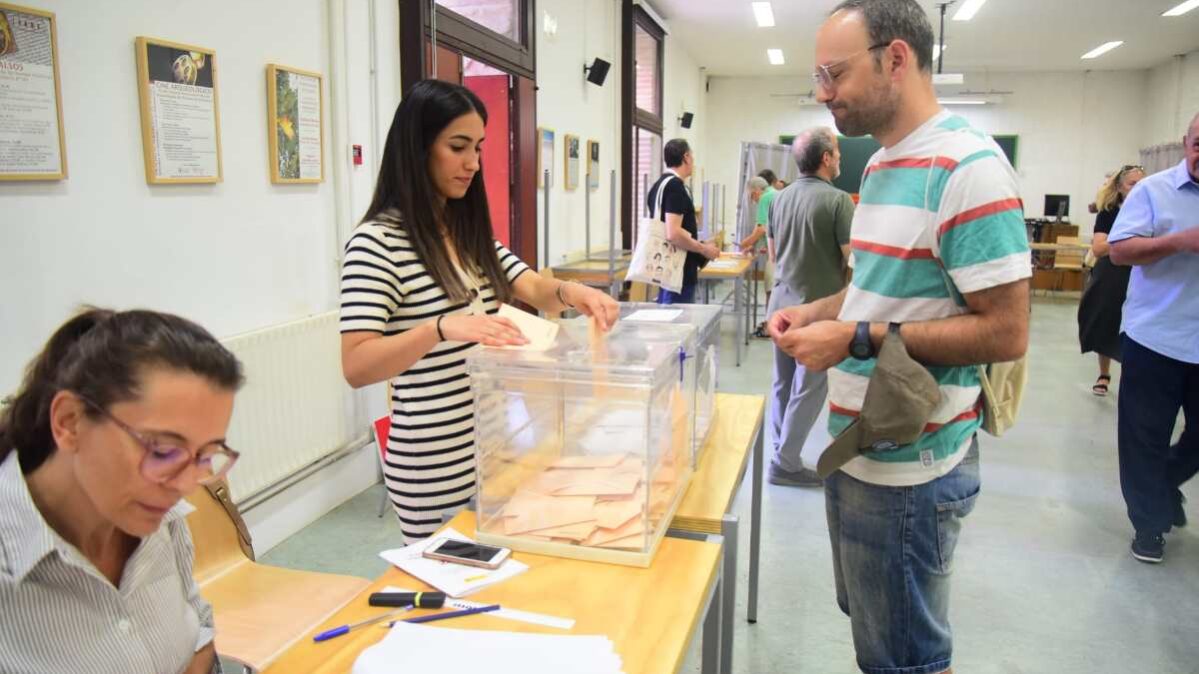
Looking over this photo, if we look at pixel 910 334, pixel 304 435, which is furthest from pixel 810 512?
pixel 910 334

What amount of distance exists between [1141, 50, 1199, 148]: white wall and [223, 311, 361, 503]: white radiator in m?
11.9

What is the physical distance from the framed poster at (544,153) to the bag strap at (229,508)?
3.79 metres

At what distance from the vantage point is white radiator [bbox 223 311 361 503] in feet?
9.04

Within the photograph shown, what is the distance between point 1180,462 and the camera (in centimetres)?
297

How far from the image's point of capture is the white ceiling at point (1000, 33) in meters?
8.65

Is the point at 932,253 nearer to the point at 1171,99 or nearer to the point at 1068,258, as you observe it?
the point at 1068,258

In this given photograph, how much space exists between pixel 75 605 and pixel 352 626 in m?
0.35

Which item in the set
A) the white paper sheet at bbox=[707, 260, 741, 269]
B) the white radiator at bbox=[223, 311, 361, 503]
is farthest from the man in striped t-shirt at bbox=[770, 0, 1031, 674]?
the white paper sheet at bbox=[707, 260, 741, 269]

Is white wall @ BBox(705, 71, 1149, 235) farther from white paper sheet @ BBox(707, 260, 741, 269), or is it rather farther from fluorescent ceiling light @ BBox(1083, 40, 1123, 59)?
white paper sheet @ BBox(707, 260, 741, 269)

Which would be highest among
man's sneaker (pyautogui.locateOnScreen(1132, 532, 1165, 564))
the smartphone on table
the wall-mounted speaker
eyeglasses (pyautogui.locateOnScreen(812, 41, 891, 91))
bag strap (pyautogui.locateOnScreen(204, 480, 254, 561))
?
the wall-mounted speaker

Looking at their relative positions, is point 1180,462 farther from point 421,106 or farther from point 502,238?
point 502,238

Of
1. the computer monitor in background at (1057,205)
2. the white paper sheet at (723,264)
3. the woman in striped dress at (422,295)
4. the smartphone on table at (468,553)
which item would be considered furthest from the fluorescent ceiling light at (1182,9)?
the smartphone on table at (468,553)

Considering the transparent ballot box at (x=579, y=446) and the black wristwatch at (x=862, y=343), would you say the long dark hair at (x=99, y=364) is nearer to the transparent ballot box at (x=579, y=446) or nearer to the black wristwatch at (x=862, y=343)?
the transparent ballot box at (x=579, y=446)

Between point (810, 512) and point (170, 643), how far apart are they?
290 centimetres
